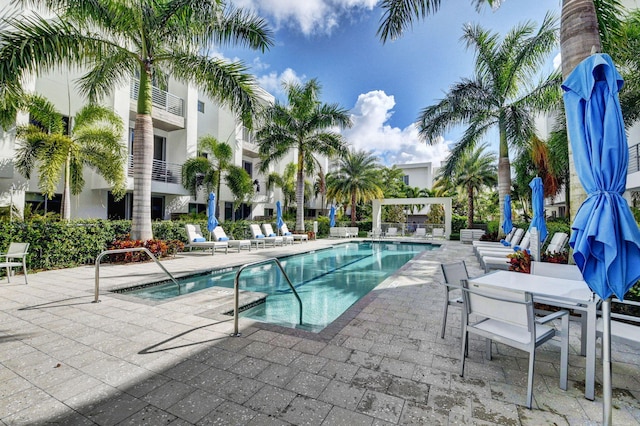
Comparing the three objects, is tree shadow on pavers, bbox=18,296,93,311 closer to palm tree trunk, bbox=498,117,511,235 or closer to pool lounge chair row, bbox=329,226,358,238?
palm tree trunk, bbox=498,117,511,235

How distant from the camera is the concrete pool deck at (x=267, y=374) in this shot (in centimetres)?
226

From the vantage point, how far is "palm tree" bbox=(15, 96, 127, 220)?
30.3 ft

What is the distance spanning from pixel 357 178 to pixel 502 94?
507 inches

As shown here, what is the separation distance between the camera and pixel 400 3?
7.54m

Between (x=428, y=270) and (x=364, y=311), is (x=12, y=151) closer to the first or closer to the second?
(x=364, y=311)

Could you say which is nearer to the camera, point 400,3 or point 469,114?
point 400,3

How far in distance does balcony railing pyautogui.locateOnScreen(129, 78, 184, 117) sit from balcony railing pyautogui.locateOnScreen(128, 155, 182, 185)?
3038 mm

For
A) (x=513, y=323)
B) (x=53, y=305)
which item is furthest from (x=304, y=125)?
(x=513, y=323)

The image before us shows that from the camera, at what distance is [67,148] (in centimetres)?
959

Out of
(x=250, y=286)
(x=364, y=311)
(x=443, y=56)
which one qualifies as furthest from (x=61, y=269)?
(x=443, y=56)

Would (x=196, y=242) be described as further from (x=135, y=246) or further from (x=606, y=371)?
(x=606, y=371)

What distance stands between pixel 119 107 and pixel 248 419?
15836mm

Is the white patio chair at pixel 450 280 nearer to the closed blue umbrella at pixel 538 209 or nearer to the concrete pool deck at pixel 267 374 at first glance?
the concrete pool deck at pixel 267 374

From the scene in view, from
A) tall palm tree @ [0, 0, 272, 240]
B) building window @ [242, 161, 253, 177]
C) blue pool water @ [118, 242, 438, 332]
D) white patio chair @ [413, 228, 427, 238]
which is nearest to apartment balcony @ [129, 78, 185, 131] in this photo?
tall palm tree @ [0, 0, 272, 240]
